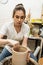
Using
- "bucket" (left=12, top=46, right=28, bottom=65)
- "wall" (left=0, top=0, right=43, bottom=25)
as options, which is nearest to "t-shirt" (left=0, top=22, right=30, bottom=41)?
"bucket" (left=12, top=46, right=28, bottom=65)

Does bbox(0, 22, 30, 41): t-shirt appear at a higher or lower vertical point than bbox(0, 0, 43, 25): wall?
lower

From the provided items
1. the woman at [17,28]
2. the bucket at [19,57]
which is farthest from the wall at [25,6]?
the bucket at [19,57]

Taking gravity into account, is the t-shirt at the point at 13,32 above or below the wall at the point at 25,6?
below

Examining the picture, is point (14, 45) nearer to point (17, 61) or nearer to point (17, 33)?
point (17, 61)

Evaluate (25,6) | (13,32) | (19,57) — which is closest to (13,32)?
(13,32)

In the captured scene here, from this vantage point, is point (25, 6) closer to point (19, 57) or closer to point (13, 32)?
point (13, 32)

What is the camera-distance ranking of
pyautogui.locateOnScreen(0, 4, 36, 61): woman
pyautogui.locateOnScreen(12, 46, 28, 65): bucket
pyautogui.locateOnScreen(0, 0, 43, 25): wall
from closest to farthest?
pyautogui.locateOnScreen(12, 46, 28, 65): bucket
pyautogui.locateOnScreen(0, 4, 36, 61): woman
pyautogui.locateOnScreen(0, 0, 43, 25): wall

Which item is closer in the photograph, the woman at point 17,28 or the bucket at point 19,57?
the bucket at point 19,57

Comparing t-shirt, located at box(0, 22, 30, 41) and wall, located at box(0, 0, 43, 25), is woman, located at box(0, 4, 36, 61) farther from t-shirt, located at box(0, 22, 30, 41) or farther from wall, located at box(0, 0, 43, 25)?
wall, located at box(0, 0, 43, 25)

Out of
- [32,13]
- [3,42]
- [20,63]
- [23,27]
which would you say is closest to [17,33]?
[23,27]

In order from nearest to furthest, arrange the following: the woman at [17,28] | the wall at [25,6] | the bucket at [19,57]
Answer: the bucket at [19,57], the woman at [17,28], the wall at [25,6]

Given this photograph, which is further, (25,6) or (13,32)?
(25,6)

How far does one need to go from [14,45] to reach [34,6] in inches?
61.6

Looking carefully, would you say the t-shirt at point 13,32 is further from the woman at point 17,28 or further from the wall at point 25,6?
the wall at point 25,6
